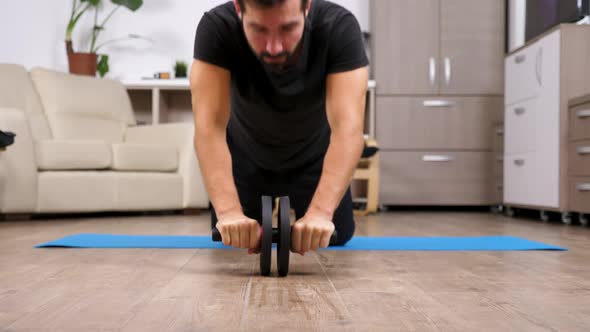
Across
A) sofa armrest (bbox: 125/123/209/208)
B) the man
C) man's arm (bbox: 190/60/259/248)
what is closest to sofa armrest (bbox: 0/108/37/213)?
sofa armrest (bbox: 125/123/209/208)

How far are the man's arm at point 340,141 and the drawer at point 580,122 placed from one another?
6.41 feet

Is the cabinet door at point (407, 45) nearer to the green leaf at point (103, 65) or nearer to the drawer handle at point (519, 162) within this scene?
the drawer handle at point (519, 162)

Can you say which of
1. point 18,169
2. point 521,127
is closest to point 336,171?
point 18,169

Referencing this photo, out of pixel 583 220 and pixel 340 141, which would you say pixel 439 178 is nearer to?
pixel 583 220

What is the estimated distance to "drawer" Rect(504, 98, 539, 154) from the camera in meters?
3.39

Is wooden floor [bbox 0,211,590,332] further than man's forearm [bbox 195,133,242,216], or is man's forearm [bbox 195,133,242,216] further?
man's forearm [bbox 195,133,242,216]

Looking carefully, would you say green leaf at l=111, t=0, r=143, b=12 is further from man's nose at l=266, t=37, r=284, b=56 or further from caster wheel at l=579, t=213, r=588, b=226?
man's nose at l=266, t=37, r=284, b=56

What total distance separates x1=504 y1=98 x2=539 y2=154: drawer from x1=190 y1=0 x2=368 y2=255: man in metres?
2.17

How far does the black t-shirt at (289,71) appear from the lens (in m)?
1.33

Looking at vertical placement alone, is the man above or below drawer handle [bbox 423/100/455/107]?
below

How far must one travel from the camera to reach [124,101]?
4.11m

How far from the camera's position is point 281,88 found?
1.43m

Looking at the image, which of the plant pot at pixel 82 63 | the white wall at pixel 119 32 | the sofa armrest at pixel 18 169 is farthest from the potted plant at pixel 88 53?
the sofa armrest at pixel 18 169

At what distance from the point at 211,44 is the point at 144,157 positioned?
7.39 feet
